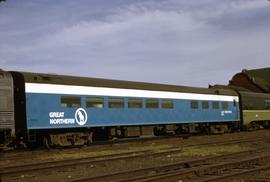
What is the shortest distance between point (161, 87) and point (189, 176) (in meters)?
16.1

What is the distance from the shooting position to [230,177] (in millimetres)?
11156

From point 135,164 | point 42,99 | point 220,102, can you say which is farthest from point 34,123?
point 220,102

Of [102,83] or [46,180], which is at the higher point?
[102,83]

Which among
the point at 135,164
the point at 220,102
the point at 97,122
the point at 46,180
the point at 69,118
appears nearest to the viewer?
the point at 46,180

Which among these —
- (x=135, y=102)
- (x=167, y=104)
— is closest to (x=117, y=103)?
(x=135, y=102)

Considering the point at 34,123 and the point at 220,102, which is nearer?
the point at 34,123

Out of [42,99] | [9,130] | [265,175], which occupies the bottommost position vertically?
[265,175]

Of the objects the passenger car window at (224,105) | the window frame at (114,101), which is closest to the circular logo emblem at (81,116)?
the window frame at (114,101)

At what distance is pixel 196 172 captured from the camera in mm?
12000

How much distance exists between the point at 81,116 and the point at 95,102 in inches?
47.7

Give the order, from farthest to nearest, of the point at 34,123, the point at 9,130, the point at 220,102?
the point at 220,102 → the point at 34,123 → the point at 9,130

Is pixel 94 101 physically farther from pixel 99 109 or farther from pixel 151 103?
pixel 151 103

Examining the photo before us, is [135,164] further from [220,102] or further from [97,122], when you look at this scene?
[220,102]

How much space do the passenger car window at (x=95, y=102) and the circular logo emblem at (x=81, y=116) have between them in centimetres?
50
